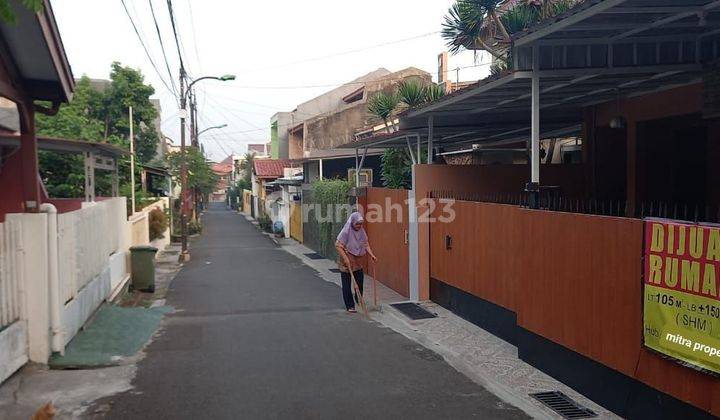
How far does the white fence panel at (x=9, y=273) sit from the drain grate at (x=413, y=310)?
19.2ft

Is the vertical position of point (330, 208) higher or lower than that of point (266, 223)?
higher

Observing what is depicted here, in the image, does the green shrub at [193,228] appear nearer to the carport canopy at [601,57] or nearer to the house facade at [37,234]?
the house facade at [37,234]

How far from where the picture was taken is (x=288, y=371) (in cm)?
741

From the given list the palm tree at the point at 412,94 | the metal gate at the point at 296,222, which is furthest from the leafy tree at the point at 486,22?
the metal gate at the point at 296,222

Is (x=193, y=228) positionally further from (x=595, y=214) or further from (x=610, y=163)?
(x=595, y=214)

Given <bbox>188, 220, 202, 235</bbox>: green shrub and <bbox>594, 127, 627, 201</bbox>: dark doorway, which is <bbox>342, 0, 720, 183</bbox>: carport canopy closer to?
<bbox>594, 127, 627, 201</bbox>: dark doorway

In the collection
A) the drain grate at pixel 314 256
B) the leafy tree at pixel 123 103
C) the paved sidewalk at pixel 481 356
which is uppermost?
the leafy tree at pixel 123 103

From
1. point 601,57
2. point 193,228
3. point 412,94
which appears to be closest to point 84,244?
point 601,57

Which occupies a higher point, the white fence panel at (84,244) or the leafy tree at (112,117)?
the leafy tree at (112,117)

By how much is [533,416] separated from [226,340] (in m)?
4.65

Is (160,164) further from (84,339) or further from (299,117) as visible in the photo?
(84,339)

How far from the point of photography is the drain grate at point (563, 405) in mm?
5996

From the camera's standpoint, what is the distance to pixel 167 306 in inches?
490

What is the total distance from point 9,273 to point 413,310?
253 inches
